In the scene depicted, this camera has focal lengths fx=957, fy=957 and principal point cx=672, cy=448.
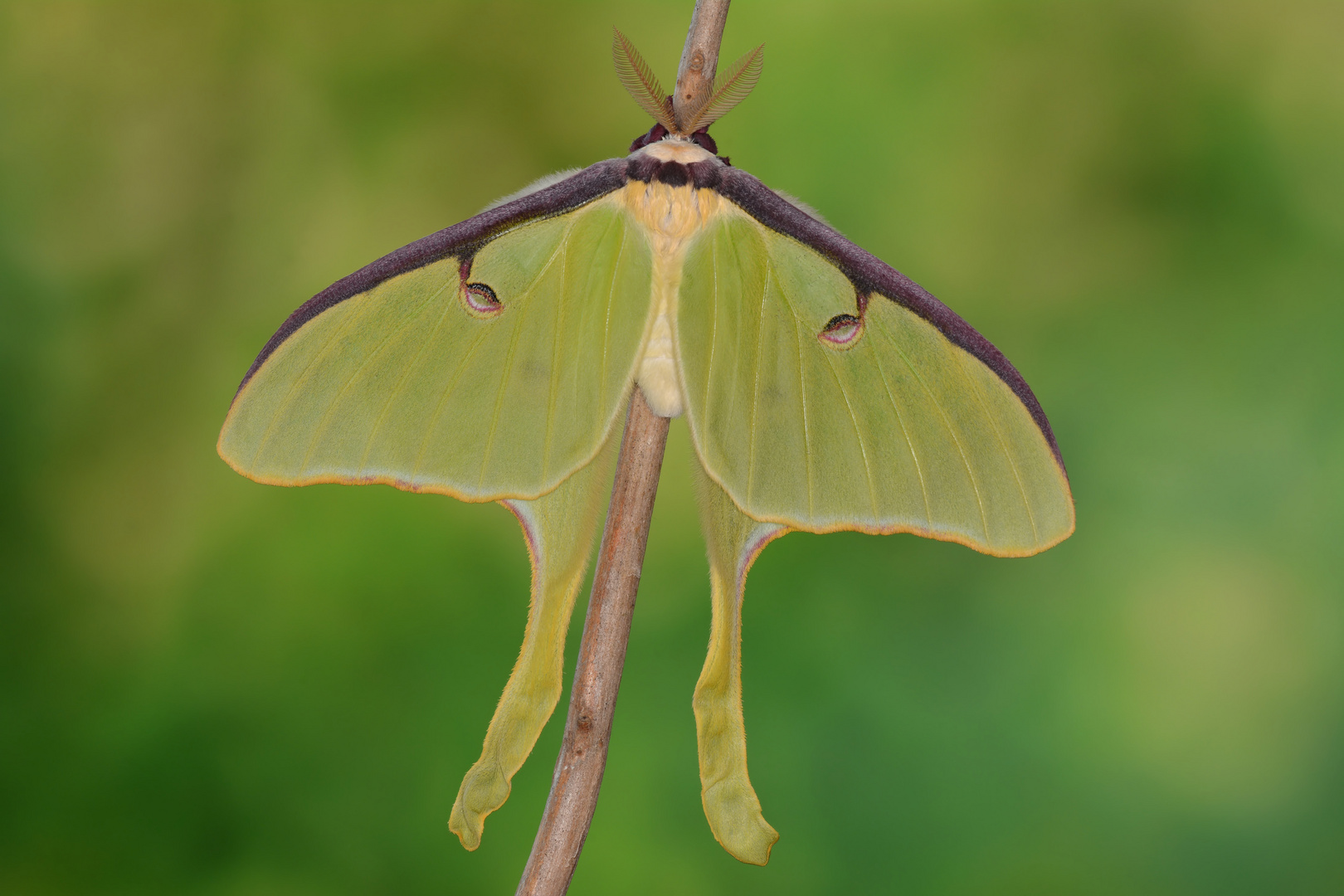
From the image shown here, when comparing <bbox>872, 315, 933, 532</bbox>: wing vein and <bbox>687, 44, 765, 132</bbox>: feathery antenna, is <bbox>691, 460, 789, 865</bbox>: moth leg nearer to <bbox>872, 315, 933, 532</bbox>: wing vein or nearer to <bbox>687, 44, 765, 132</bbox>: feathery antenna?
<bbox>872, 315, 933, 532</bbox>: wing vein

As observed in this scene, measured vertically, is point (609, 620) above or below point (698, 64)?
below

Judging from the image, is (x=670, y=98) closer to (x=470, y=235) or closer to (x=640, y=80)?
(x=640, y=80)

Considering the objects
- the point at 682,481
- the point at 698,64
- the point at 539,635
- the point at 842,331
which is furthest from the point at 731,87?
→ the point at 682,481

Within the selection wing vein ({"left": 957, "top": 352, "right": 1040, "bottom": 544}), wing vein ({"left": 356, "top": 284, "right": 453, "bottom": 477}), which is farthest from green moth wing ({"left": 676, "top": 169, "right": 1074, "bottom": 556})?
wing vein ({"left": 356, "top": 284, "right": 453, "bottom": 477})

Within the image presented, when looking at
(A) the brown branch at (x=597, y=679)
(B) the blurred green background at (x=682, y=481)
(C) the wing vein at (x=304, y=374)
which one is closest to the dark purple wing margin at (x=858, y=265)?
(A) the brown branch at (x=597, y=679)

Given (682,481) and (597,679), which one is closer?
(597,679)

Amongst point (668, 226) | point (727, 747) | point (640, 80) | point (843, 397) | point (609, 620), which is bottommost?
point (727, 747)
